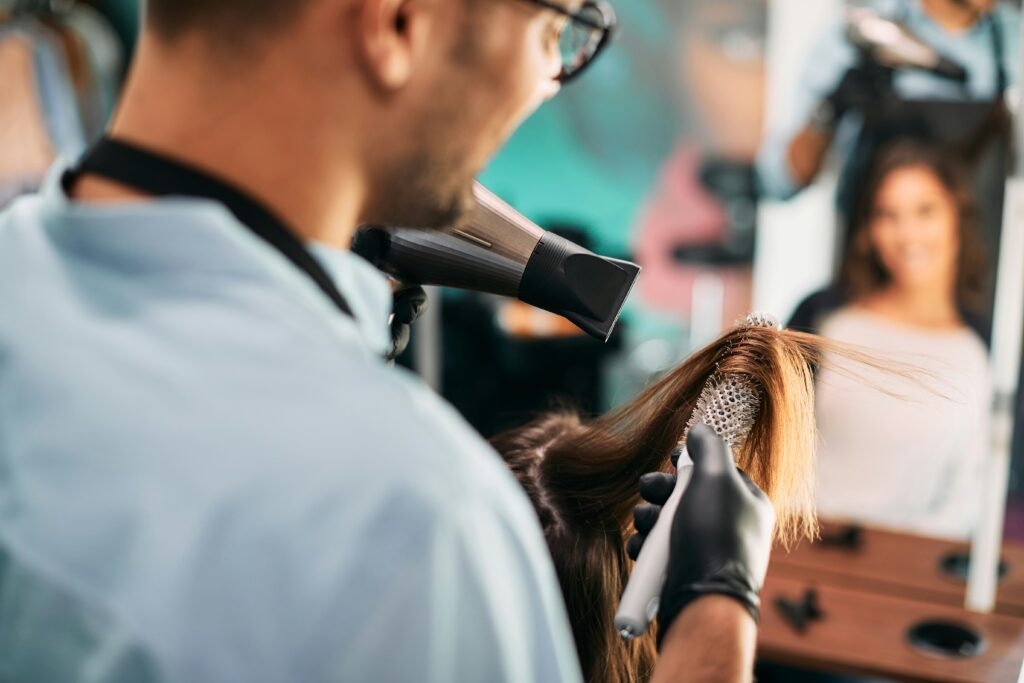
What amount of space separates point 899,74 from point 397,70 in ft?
6.70

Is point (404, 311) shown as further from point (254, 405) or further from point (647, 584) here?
point (254, 405)

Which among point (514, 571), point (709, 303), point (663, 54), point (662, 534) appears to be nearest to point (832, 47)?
point (663, 54)

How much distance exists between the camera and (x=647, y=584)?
27.8 inches

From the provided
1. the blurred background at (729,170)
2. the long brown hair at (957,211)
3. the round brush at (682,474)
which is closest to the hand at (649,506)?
the round brush at (682,474)

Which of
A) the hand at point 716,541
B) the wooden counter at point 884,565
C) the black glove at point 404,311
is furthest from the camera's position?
the wooden counter at point 884,565

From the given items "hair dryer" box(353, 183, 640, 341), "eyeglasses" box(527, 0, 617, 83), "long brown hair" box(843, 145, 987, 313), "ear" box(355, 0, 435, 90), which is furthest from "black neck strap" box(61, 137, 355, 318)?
"long brown hair" box(843, 145, 987, 313)

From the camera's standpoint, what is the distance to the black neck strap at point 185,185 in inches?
22.2

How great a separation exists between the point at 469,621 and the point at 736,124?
2461 millimetres

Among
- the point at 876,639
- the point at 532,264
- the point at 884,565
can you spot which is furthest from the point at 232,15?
the point at 884,565

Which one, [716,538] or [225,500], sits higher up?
[225,500]

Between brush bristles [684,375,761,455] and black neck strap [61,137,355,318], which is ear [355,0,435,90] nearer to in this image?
black neck strap [61,137,355,318]

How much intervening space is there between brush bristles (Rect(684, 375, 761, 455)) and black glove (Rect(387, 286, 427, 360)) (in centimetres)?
35

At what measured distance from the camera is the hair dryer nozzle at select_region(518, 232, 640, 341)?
0.95 meters

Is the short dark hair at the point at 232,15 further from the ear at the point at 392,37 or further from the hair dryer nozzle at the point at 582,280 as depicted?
the hair dryer nozzle at the point at 582,280
